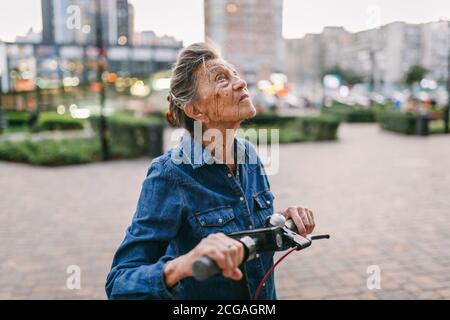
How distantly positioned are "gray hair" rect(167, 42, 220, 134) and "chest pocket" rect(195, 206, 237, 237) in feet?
1.01

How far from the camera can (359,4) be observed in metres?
3.47

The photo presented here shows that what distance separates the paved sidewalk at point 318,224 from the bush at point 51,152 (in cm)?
53

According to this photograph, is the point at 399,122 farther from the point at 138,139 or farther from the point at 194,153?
the point at 194,153

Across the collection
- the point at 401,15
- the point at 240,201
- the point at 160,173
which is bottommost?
the point at 240,201

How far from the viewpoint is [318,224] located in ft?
21.3

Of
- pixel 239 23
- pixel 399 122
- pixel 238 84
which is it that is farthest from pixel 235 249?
pixel 399 122

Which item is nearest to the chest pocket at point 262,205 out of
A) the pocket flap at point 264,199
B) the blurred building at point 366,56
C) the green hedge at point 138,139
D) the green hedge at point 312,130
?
the pocket flap at point 264,199

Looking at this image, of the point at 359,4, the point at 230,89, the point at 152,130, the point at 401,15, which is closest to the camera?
the point at 230,89

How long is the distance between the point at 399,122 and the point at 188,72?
19690 millimetres

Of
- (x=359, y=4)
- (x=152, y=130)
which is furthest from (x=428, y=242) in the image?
(x=152, y=130)

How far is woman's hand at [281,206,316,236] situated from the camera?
1627 mm

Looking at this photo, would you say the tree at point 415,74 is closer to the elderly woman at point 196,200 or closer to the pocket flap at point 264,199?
the pocket flap at point 264,199
